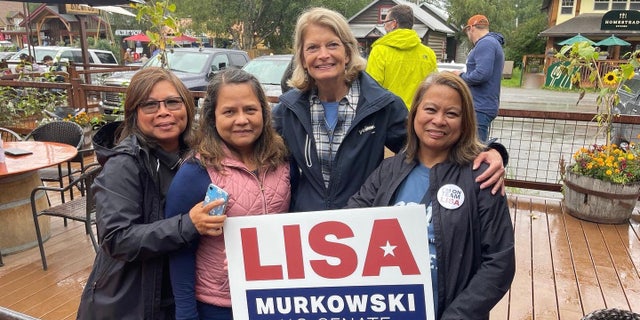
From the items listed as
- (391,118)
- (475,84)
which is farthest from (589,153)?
(391,118)

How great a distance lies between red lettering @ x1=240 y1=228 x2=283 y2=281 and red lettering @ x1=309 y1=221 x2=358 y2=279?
0.13 m

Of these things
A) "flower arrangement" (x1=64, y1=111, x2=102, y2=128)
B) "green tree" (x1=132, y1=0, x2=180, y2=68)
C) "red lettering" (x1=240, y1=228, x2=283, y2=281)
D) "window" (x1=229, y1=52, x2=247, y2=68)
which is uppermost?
"green tree" (x1=132, y1=0, x2=180, y2=68)

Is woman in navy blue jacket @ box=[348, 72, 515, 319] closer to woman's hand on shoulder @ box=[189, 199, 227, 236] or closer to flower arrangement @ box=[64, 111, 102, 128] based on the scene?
woman's hand on shoulder @ box=[189, 199, 227, 236]

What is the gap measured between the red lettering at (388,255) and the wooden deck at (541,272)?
1.66m

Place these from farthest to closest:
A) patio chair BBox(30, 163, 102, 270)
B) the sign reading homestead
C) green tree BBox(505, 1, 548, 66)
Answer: green tree BBox(505, 1, 548, 66), the sign reading homestead, patio chair BBox(30, 163, 102, 270)

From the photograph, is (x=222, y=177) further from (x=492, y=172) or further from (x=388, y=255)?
(x=492, y=172)

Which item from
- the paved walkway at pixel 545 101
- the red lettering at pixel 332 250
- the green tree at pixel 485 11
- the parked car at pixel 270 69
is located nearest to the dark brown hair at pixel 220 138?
the red lettering at pixel 332 250

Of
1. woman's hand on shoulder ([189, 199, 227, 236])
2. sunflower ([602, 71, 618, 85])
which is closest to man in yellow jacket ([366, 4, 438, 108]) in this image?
sunflower ([602, 71, 618, 85])

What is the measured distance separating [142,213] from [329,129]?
797 millimetres

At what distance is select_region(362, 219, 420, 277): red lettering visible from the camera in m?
1.45

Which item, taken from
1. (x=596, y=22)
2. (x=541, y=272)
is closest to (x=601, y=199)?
(x=541, y=272)

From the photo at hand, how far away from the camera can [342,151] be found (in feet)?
6.08

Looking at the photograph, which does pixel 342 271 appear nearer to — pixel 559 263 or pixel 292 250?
pixel 292 250

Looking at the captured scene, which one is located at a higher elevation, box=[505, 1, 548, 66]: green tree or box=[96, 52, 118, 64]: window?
box=[505, 1, 548, 66]: green tree
